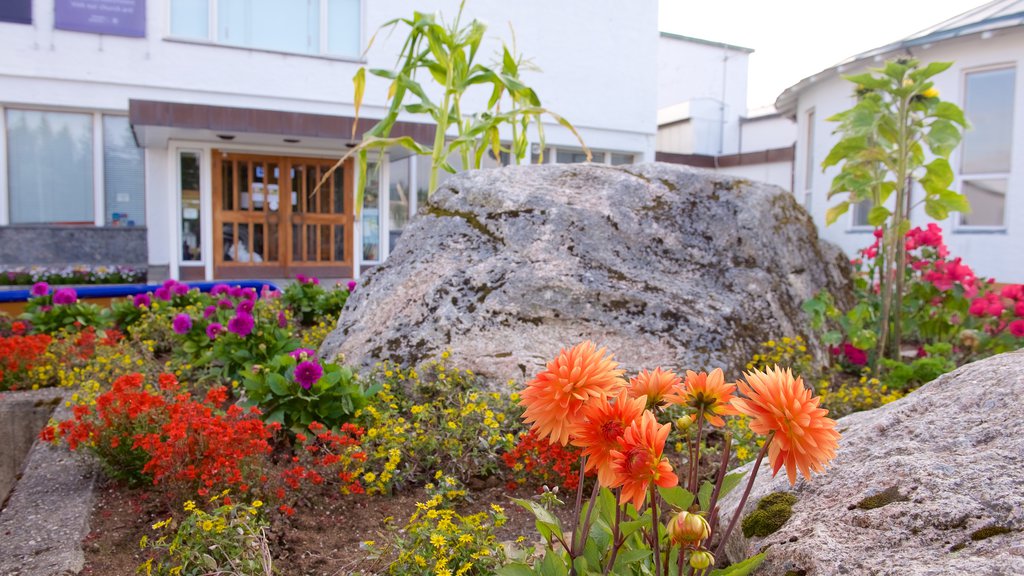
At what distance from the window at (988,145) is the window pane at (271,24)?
1197cm

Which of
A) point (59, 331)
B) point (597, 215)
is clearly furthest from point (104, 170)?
point (597, 215)

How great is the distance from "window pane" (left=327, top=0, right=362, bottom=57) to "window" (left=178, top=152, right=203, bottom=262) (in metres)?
3.62

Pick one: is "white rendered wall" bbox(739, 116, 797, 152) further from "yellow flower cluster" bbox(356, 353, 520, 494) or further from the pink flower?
"yellow flower cluster" bbox(356, 353, 520, 494)

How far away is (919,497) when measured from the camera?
1.51m

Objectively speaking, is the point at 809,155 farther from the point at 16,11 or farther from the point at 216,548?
the point at 16,11

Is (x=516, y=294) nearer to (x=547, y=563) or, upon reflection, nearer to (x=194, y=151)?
(x=547, y=563)

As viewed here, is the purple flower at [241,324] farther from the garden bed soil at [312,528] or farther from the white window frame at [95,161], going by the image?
the white window frame at [95,161]

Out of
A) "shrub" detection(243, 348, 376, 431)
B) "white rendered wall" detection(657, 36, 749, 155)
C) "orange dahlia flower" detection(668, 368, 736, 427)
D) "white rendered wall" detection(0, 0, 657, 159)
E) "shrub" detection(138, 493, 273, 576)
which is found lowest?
"shrub" detection(138, 493, 273, 576)

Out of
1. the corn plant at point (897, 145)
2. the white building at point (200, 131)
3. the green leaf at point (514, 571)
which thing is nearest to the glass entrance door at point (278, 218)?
the white building at point (200, 131)

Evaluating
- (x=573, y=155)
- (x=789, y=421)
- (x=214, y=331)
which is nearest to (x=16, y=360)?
(x=214, y=331)

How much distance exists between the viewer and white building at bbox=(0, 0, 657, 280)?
40.4ft

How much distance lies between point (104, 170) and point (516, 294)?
12460 mm

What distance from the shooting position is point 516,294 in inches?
139

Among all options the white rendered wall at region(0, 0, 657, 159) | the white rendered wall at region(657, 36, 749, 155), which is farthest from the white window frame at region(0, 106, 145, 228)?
the white rendered wall at region(657, 36, 749, 155)
